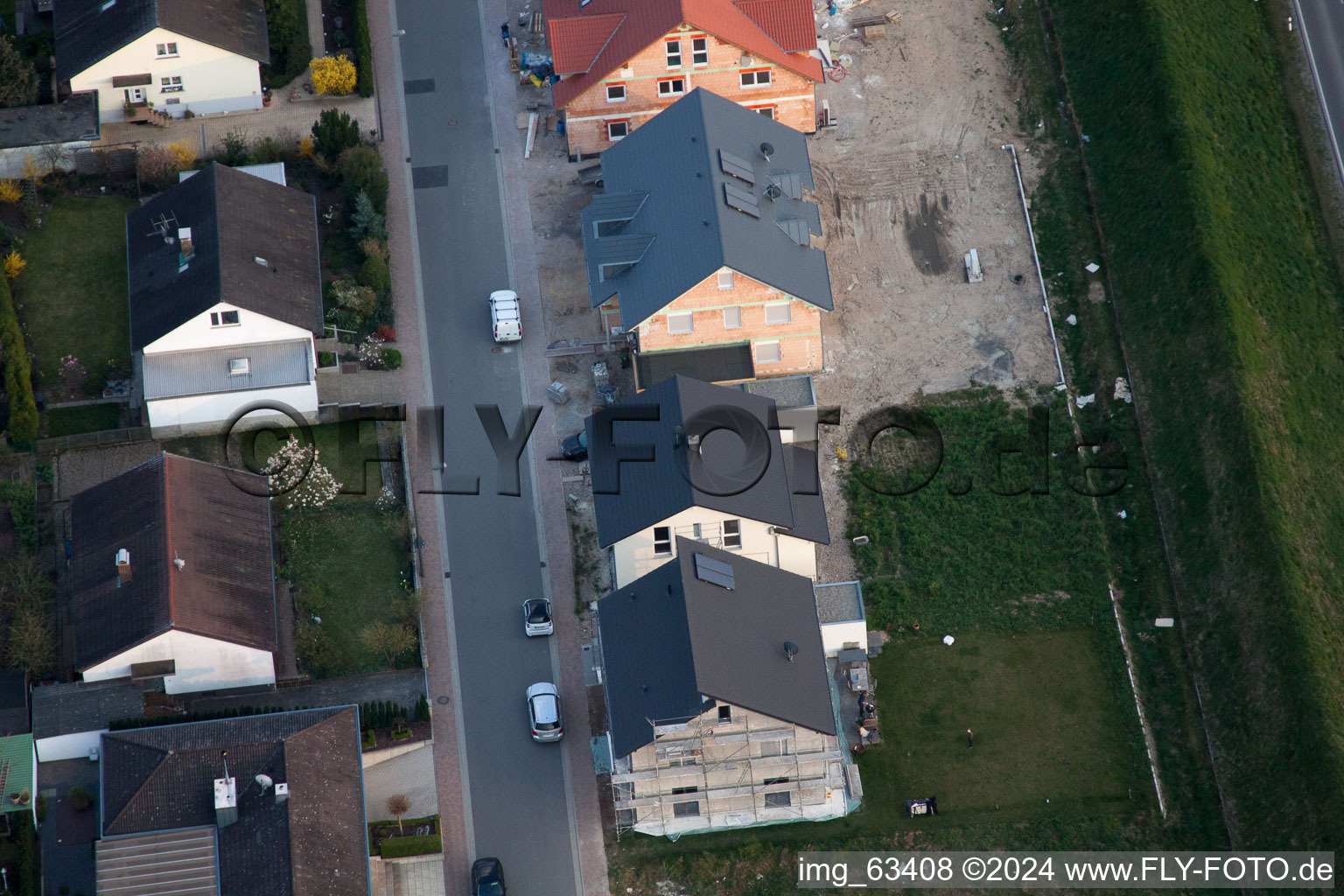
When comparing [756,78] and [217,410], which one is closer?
[217,410]

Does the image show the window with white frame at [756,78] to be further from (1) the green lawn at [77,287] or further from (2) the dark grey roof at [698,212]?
(1) the green lawn at [77,287]

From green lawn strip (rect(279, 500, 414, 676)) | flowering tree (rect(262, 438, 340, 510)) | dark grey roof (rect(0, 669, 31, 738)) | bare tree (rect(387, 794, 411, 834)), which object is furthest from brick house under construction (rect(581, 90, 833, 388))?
dark grey roof (rect(0, 669, 31, 738))

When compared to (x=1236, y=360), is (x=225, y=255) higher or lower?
higher

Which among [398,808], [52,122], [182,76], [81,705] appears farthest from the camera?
[182,76]

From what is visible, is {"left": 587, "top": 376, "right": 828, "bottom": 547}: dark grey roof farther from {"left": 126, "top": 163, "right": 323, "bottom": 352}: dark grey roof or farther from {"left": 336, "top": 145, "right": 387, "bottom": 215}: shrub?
{"left": 336, "top": 145, "right": 387, "bottom": 215}: shrub

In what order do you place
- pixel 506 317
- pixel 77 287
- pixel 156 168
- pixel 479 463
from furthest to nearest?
pixel 156 168
pixel 77 287
pixel 506 317
pixel 479 463

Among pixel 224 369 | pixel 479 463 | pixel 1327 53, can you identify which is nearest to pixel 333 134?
pixel 224 369

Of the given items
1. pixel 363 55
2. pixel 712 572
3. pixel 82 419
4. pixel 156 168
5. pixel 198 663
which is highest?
pixel 363 55

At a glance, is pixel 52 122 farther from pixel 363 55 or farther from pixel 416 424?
pixel 416 424
